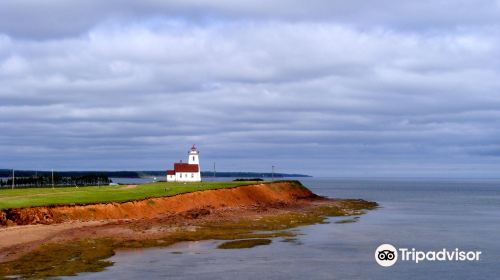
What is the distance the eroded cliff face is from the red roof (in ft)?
74.9

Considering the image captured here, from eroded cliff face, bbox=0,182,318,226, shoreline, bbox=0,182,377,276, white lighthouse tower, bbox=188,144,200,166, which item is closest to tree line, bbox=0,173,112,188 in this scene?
white lighthouse tower, bbox=188,144,200,166

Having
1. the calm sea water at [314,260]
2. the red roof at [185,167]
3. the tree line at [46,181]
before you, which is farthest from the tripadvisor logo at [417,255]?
the tree line at [46,181]

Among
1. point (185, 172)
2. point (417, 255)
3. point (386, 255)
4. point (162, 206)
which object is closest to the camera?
point (386, 255)

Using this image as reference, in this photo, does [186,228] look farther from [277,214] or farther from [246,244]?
[277,214]

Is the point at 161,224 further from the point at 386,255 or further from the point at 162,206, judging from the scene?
the point at 386,255

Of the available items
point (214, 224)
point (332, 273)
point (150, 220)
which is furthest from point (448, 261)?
point (150, 220)

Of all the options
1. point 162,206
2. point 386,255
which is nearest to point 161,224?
point 162,206

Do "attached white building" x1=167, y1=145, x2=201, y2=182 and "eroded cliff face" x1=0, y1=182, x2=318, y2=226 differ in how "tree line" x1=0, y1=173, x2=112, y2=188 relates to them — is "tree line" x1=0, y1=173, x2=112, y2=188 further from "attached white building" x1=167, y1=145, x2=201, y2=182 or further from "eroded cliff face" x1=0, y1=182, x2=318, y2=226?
"eroded cliff face" x1=0, y1=182, x2=318, y2=226

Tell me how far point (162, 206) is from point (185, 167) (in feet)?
173

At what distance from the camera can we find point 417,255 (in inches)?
1559

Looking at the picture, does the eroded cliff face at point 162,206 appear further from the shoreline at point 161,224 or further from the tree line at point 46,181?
the tree line at point 46,181

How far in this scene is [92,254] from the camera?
37500 millimetres

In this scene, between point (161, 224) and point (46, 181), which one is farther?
point (46, 181)

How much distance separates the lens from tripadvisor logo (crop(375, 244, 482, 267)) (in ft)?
124
